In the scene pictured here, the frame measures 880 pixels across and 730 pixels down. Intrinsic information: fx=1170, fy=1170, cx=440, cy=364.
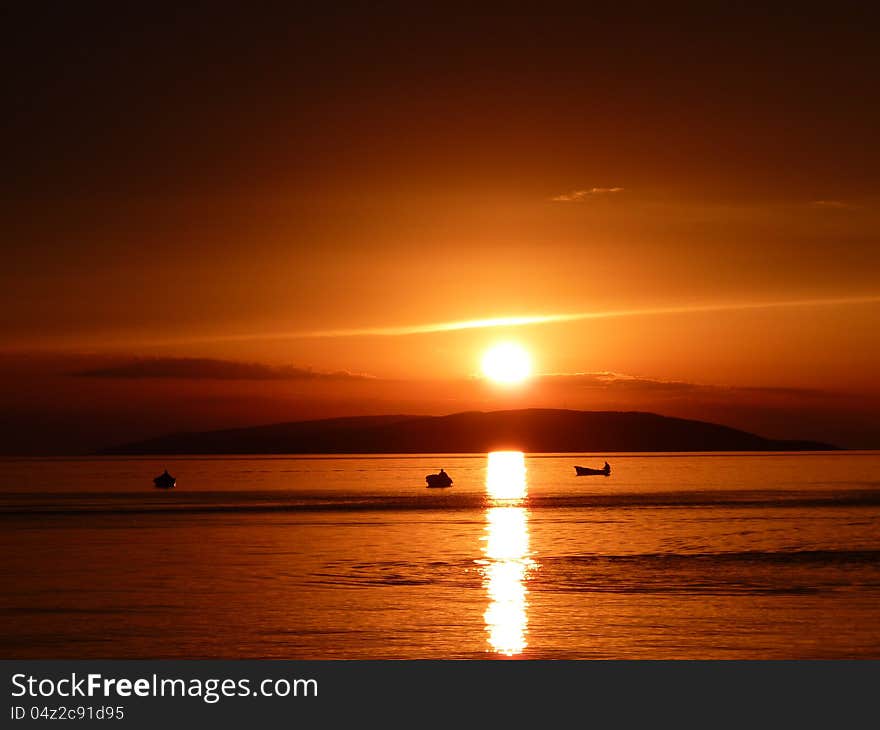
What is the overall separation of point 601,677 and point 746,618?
1728 centimetres

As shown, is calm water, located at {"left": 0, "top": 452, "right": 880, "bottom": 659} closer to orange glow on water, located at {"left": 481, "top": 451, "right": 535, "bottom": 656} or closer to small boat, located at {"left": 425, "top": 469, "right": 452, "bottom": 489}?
orange glow on water, located at {"left": 481, "top": 451, "right": 535, "bottom": 656}

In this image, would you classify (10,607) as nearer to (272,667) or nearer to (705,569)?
(272,667)

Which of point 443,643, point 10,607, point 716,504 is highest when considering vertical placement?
point 716,504

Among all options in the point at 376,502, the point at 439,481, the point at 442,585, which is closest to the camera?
the point at 442,585

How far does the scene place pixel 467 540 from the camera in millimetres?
64312

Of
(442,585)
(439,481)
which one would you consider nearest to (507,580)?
(442,585)

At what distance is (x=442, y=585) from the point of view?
42625 mm

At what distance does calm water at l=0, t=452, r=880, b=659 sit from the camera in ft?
100

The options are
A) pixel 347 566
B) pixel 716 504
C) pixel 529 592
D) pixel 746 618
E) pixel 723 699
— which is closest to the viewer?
pixel 723 699

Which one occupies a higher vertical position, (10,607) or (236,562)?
(236,562)

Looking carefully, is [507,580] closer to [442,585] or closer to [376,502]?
[442,585]

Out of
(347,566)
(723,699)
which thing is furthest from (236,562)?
(723,699)

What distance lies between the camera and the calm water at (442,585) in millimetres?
30578

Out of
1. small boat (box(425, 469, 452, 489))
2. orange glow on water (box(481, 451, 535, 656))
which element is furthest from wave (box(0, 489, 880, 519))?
orange glow on water (box(481, 451, 535, 656))
